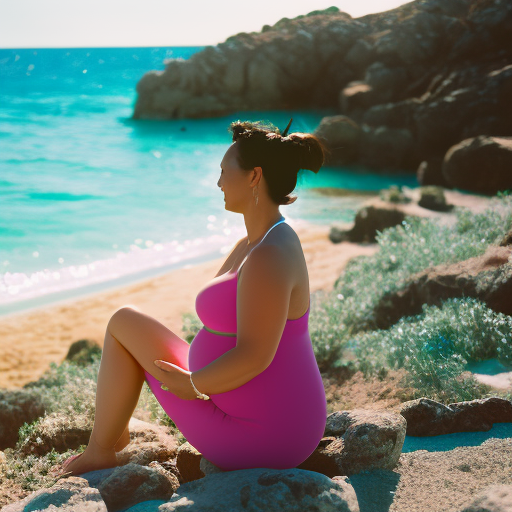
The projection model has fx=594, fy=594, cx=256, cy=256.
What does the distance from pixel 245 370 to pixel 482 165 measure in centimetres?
1158

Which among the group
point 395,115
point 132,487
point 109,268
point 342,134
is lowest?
point 109,268

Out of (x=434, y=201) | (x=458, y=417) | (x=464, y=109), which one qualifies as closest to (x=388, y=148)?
(x=464, y=109)

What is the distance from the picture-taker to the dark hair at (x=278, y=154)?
2.05 m

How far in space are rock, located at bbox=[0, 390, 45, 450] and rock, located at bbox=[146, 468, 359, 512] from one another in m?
2.21

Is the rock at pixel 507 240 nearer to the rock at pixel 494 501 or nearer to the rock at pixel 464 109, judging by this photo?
the rock at pixel 494 501

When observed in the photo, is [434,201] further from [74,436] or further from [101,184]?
[101,184]

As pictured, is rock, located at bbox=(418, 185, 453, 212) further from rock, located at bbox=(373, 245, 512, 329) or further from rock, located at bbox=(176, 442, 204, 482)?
rock, located at bbox=(176, 442, 204, 482)

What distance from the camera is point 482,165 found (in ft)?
40.1

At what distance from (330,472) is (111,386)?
2.98 ft

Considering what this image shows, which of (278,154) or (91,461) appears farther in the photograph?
(91,461)

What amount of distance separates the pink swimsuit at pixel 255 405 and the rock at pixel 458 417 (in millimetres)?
738

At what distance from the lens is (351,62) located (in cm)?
2308

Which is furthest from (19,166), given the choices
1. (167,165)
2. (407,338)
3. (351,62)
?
(407,338)

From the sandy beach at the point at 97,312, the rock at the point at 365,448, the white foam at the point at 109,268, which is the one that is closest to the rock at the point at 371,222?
the sandy beach at the point at 97,312
